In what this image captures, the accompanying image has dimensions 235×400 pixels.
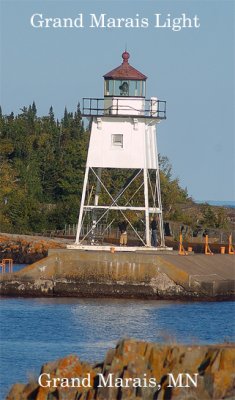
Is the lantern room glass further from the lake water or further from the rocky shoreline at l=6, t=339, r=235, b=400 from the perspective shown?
the rocky shoreline at l=6, t=339, r=235, b=400

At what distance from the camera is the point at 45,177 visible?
8875 centimetres

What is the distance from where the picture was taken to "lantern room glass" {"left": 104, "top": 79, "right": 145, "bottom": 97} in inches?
1873

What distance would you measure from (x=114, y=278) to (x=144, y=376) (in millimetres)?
26005

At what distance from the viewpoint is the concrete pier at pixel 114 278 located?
43031 millimetres

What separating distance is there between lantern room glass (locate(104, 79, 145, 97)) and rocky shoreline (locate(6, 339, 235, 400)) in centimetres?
2951

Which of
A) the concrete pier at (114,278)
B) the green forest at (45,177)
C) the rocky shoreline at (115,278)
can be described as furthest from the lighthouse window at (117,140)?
the green forest at (45,177)

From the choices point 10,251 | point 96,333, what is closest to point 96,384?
point 96,333

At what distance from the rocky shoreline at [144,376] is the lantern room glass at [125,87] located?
2951cm

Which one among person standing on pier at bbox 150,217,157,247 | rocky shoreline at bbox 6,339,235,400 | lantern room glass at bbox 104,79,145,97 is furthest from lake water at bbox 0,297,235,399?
lantern room glass at bbox 104,79,145,97

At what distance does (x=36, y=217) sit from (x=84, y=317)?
38.4 meters

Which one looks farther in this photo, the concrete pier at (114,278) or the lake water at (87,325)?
the concrete pier at (114,278)

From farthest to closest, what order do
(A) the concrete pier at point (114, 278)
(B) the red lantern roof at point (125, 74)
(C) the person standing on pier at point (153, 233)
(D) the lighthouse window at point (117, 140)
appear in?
(C) the person standing on pier at point (153, 233) → (D) the lighthouse window at point (117, 140) → (B) the red lantern roof at point (125, 74) → (A) the concrete pier at point (114, 278)

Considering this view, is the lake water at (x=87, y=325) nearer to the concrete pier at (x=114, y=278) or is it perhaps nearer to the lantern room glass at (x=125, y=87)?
the concrete pier at (x=114, y=278)

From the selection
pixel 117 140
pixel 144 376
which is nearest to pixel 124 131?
pixel 117 140
